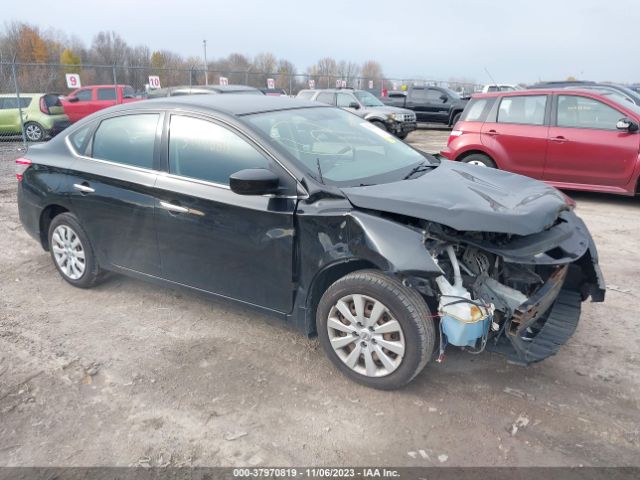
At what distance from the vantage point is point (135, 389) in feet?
10.6

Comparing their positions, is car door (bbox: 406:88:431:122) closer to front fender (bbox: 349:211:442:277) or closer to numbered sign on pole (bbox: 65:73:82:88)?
numbered sign on pole (bbox: 65:73:82:88)

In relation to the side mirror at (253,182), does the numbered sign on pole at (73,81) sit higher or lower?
higher

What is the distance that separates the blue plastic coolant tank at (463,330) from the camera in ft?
9.38

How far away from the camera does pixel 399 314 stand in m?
2.96

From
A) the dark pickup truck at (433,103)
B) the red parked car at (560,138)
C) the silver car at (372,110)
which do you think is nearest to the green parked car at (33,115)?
the silver car at (372,110)

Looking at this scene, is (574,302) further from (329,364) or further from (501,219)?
(329,364)

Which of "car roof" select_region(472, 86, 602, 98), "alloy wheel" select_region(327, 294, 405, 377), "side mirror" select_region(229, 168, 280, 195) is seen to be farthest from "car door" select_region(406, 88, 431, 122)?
"alloy wheel" select_region(327, 294, 405, 377)

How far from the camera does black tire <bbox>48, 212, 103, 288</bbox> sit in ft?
14.7

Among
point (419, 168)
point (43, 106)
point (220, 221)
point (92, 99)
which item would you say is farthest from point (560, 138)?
point (92, 99)

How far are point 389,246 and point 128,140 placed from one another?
241 cm

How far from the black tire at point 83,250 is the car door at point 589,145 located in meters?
6.39

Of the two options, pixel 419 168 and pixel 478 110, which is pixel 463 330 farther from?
pixel 478 110

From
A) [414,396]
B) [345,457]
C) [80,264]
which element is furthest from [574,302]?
[80,264]

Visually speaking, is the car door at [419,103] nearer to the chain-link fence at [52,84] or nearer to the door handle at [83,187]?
the chain-link fence at [52,84]
